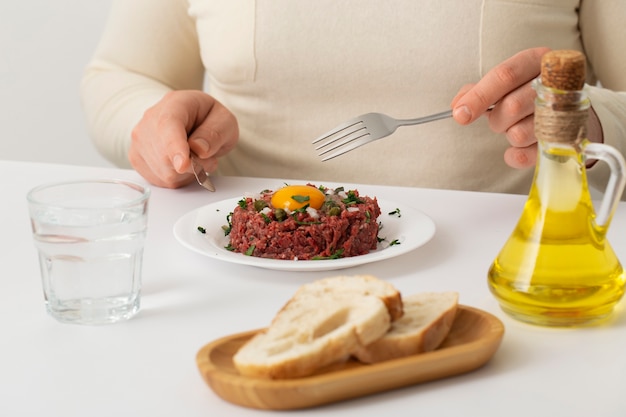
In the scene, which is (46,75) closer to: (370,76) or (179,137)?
(370,76)

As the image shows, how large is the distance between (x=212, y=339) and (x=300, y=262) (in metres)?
0.19

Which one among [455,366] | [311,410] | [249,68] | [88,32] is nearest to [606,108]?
[249,68]

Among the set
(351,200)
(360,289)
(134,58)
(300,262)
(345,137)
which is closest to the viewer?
(360,289)

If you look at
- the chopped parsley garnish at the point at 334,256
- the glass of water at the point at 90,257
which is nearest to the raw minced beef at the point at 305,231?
the chopped parsley garnish at the point at 334,256

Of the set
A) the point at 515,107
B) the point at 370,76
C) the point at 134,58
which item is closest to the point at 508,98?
the point at 515,107

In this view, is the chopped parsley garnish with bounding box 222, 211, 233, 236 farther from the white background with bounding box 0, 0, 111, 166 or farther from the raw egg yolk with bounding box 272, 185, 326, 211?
the white background with bounding box 0, 0, 111, 166

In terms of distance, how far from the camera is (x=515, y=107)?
1360mm

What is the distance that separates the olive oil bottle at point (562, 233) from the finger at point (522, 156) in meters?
0.49

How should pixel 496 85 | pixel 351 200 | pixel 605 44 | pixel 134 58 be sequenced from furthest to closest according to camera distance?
pixel 134 58
pixel 605 44
pixel 496 85
pixel 351 200

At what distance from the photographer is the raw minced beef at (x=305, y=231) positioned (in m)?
1.17

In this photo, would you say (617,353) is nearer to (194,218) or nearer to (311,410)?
(311,410)

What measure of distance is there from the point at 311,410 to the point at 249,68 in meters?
1.19

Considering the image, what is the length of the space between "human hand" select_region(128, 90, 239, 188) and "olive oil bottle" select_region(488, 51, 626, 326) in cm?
67

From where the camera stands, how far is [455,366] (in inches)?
33.1
